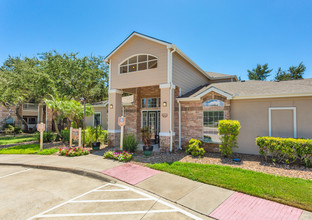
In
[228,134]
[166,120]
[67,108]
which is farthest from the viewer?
[67,108]

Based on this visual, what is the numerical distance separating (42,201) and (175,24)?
38.8 feet

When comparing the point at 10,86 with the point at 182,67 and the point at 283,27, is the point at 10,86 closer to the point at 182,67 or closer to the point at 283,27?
the point at 182,67

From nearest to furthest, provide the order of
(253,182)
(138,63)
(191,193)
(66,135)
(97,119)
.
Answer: (191,193) < (253,182) < (138,63) < (66,135) < (97,119)

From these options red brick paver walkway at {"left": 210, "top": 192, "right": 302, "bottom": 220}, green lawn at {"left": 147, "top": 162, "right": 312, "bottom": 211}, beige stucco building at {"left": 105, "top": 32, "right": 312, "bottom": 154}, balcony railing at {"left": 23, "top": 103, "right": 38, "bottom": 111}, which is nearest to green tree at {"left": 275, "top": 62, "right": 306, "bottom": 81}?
beige stucco building at {"left": 105, "top": 32, "right": 312, "bottom": 154}

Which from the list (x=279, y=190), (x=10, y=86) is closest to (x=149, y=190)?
(x=279, y=190)

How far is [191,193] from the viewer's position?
4465 millimetres

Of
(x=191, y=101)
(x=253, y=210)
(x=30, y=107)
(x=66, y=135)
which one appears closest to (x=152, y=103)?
(x=191, y=101)

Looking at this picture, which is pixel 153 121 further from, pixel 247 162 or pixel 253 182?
pixel 253 182

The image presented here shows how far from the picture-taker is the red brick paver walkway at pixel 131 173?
5.57 metres

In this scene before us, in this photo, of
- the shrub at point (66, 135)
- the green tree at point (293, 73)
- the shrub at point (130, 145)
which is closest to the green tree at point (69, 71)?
the shrub at point (66, 135)

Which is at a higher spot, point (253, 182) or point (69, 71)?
point (69, 71)

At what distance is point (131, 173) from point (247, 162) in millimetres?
5104

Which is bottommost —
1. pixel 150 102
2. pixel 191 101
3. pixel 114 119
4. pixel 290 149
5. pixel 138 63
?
pixel 290 149

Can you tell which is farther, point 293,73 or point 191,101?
point 293,73
